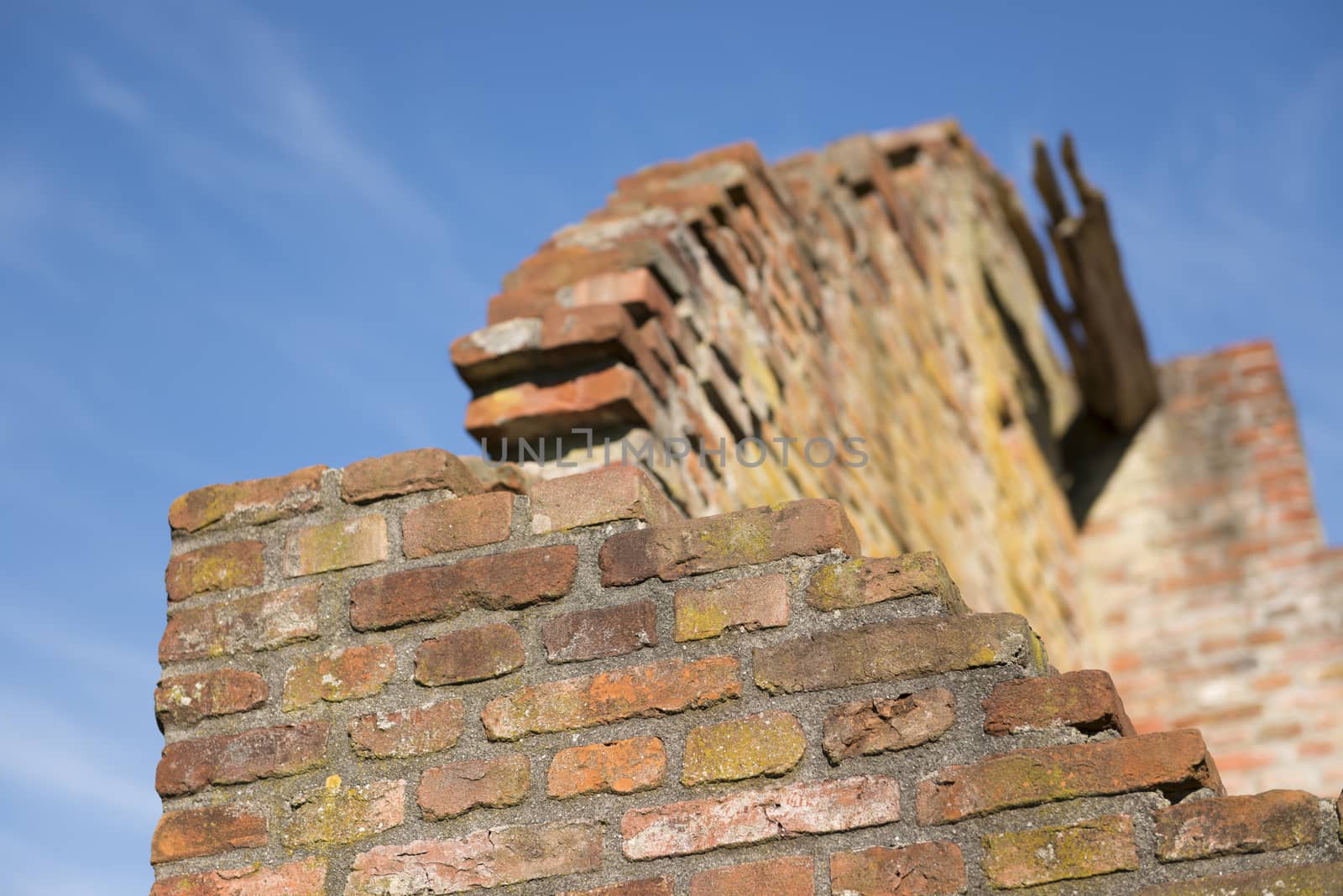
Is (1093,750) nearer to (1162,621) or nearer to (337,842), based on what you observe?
(337,842)

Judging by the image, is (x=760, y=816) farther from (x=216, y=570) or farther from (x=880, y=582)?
(x=216, y=570)

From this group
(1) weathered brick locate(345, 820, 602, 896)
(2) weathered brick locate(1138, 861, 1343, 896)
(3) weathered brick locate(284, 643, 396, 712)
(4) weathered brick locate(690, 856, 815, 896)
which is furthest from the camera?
(3) weathered brick locate(284, 643, 396, 712)

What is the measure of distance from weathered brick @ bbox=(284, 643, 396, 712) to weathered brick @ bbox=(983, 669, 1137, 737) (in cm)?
93

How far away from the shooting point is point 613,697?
2137 millimetres

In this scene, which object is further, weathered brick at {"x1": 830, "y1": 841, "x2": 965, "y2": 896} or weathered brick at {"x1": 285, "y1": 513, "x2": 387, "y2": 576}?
weathered brick at {"x1": 285, "y1": 513, "x2": 387, "y2": 576}

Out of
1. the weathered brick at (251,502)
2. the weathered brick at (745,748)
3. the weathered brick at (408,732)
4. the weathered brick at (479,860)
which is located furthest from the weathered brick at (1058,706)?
the weathered brick at (251,502)

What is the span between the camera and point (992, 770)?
1.91 metres

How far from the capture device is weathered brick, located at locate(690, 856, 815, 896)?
1927 millimetres

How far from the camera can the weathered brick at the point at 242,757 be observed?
7.36 ft

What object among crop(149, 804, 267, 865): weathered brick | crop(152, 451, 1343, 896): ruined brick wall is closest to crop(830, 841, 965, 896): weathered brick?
crop(152, 451, 1343, 896): ruined brick wall

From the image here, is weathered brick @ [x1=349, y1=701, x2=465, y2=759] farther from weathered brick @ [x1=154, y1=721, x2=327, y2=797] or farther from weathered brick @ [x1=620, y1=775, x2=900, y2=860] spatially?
weathered brick @ [x1=620, y1=775, x2=900, y2=860]

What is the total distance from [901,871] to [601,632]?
573mm

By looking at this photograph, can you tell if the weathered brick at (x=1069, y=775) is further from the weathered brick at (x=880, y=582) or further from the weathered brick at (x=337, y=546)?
the weathered brick at (x=337, y=546)

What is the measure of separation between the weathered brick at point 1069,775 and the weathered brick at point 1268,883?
0.40 feet
